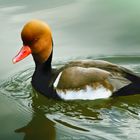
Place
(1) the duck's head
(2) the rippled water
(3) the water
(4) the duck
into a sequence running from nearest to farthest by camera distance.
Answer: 1. (2) the rippled water
2. (3) the water
3. (4) the duck
4. (1) the duck's head

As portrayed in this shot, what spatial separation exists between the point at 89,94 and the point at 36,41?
0.80 metres

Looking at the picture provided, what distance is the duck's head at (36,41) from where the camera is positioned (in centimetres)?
579

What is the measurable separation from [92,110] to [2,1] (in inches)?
135

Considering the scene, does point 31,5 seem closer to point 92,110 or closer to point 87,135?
point 92,110

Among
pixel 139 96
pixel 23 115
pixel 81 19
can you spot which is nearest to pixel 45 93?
pixel 23 115

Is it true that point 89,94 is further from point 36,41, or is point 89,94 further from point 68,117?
point 36,41

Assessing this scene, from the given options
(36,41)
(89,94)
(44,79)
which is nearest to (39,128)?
(89,94)

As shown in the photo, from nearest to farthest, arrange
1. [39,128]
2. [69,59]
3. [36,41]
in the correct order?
[39,128] → [36,41] → [69,59]

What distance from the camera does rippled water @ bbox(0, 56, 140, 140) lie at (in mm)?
4969

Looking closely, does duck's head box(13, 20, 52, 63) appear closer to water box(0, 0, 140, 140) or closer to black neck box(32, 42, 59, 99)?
black neck box(32, 42, 59, 99)

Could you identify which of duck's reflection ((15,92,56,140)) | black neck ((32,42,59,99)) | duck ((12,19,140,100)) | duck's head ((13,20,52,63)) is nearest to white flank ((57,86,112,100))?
duck ((12,19,140,100))

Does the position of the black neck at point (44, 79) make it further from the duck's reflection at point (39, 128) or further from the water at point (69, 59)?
the duck's reflection at point (39, 128)

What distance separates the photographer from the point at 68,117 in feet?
17.5

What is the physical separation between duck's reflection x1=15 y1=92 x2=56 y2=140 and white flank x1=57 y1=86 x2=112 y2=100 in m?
0.32
